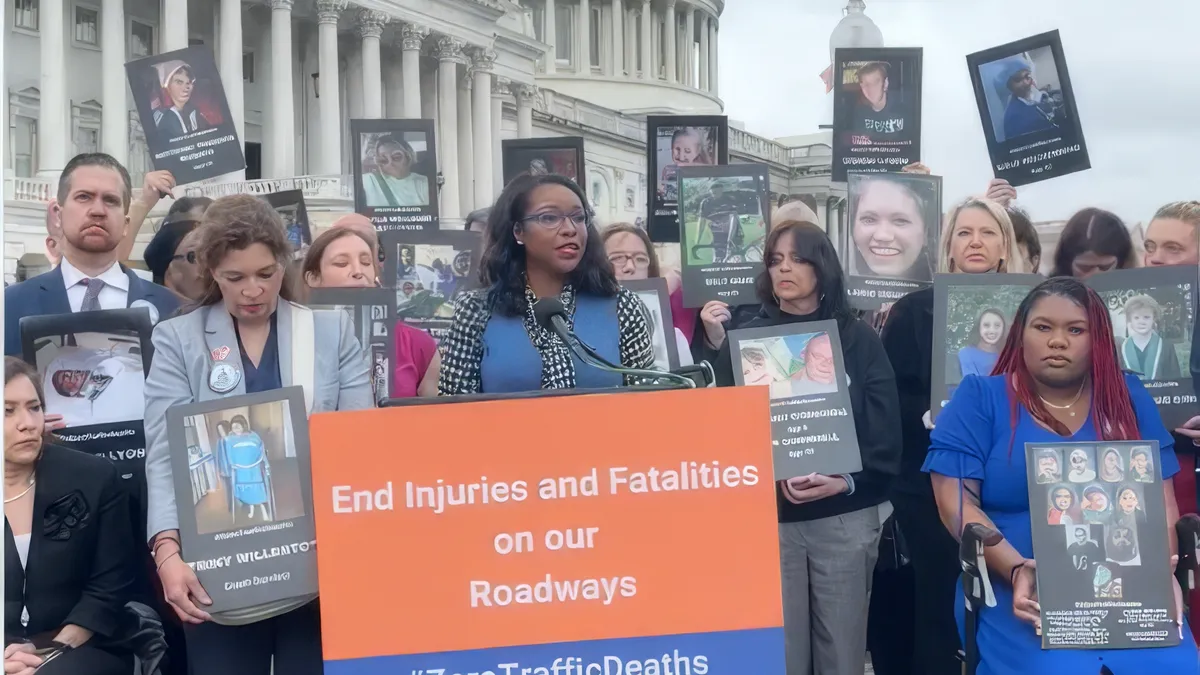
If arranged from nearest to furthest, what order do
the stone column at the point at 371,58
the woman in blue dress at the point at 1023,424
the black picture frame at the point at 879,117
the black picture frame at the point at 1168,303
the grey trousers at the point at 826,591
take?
the woman in blue dress at the point at 1023,424
the grey trousers at the point at 826,591
the black picture frame at the point at 1168,303
the black picture frame at the point at 879,117
the stone column at the point at 371,58

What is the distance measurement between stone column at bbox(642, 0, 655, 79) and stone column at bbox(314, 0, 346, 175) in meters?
33.8

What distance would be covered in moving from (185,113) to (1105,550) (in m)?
5.83

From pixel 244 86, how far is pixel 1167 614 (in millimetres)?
A: 41111

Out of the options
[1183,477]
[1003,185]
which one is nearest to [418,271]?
[1003,185]

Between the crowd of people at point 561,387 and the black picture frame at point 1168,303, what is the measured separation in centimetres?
12

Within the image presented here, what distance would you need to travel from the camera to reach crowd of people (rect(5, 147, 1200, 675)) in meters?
3.69

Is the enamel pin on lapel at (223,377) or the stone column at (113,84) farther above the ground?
the stone column at (113,84)

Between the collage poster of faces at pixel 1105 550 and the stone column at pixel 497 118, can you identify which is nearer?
the collage poster of faces at pixel 1105 550

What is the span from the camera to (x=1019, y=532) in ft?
13.0

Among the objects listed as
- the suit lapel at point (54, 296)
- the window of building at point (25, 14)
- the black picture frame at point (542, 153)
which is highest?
the window of building at point (25, 14)

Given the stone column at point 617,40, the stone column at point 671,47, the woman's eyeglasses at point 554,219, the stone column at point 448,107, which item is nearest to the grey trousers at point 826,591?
the woman's eyeglasses at point 554,219

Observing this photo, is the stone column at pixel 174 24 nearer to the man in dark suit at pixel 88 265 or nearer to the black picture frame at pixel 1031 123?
the black picture frame at pixel 1031 123

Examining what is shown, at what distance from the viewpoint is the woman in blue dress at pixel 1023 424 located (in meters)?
3.95

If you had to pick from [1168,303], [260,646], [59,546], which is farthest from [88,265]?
[1168,303]
